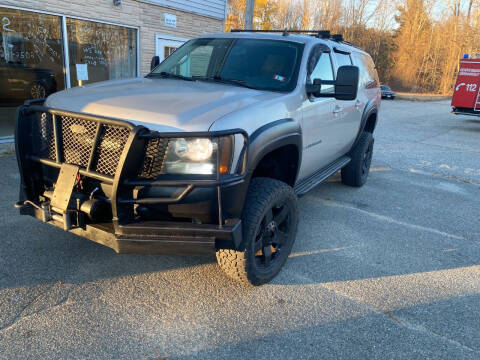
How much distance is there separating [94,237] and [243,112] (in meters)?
1.36

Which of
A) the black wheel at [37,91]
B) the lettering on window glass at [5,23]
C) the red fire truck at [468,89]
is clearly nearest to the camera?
the lettering on window glass at [5,23]

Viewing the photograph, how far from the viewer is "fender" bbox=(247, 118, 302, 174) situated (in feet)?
8.94

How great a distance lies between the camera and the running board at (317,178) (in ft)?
12.8

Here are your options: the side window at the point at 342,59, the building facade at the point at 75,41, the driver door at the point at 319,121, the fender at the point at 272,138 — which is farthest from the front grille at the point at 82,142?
the building facade at the point at 75,41

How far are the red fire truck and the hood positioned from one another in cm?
1590

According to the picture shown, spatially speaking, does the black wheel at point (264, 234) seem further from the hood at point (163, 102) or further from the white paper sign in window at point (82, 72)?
the white paper sign in window at point (82, 72)

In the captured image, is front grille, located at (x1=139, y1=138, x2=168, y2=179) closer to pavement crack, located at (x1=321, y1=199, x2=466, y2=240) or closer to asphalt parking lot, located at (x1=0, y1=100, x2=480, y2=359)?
asphalt parking lot, located at (x1=0, y1=100, x2=480, y2=359)

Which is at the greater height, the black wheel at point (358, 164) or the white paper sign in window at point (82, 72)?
the white paper sign in window at point (82, 72)

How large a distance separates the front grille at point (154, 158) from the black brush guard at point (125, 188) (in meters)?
0.02

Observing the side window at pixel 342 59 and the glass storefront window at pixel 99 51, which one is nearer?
the side window at pixel 342 59

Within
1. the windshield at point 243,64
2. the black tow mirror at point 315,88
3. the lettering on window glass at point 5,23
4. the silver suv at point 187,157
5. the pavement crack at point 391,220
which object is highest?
the lettering on window glass at point 5,23

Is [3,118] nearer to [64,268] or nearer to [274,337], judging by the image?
[64,268]

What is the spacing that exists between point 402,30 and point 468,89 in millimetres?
34035

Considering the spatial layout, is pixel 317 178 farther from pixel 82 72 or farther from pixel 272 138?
pixel 82 72
